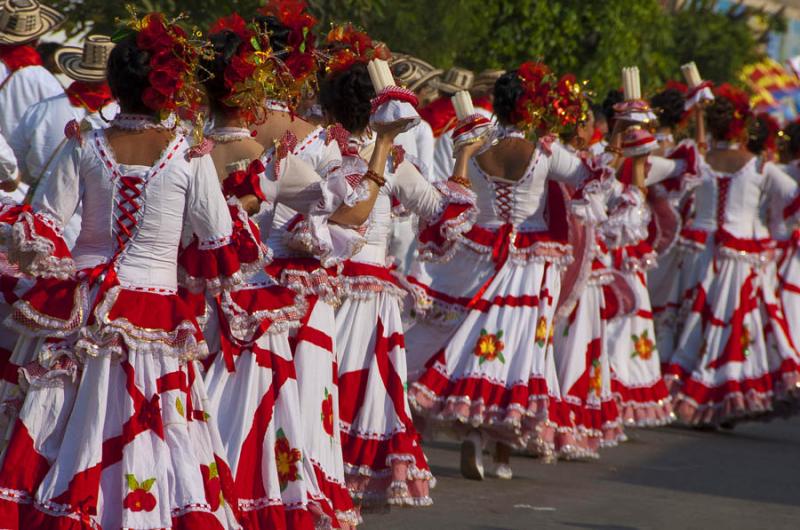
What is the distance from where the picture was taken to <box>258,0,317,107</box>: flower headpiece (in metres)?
6.00

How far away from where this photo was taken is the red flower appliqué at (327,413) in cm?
619

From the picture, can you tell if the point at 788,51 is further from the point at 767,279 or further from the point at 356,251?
the point at 356,251

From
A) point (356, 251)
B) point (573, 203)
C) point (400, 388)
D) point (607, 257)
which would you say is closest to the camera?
point (356, 251)

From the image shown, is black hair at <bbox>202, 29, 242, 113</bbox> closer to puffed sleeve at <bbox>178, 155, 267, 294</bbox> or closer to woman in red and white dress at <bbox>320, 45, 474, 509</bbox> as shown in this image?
puffed sleeve at <bbox>178, 155, 267, 294</bbox>

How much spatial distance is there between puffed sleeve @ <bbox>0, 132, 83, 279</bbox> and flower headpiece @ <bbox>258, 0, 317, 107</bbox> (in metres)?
1.22

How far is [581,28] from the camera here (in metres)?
15.6

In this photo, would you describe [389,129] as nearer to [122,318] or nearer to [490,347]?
[122,318]

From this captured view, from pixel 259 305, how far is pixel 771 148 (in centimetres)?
728

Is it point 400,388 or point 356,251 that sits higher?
point 356,251

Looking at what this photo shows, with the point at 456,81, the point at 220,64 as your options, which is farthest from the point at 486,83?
the point at 220,64

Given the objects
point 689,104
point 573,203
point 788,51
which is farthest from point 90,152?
point 788,51

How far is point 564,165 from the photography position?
8.66 meters

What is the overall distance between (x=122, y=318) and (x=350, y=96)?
1.93 metres

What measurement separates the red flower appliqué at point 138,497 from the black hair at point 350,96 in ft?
7.06
